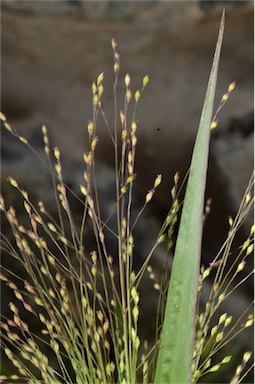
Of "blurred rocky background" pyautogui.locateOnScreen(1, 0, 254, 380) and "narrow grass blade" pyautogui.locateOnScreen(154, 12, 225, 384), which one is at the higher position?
"blurred rocky background" pyautogui.locateOnScreen(1, 0, 254, 380)

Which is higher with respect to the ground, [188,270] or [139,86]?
[139,86]

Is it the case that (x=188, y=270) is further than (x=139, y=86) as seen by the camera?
No

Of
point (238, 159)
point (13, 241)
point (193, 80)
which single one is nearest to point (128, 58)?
point (193, 80)

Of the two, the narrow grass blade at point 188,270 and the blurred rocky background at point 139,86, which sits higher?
the blurred rocky background at point 139,86

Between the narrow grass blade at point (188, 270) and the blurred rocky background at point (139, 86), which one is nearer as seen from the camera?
the narrow grass blade at point (188, 270)
